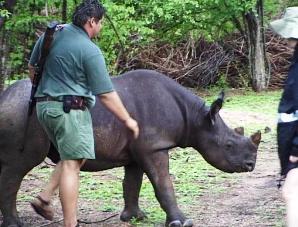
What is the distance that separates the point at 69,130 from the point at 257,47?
18258mm

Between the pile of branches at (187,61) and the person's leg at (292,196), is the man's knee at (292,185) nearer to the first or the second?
the person's leg at (292,196)

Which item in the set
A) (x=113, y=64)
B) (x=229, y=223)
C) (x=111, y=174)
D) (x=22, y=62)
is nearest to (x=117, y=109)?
(x=229, y=223)

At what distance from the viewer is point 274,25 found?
5.17 metres

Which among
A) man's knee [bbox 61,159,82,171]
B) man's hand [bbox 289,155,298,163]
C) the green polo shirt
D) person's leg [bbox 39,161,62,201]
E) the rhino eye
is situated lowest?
person's leg [bbox 39,161,62,201]

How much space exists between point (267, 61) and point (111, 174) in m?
15.2

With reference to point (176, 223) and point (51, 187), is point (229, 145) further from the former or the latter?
point (51, 187)

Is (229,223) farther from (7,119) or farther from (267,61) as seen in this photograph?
(267,61)

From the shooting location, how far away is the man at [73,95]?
5770 mm

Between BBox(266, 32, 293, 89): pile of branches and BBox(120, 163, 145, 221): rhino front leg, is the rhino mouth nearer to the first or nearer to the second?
BBox(120, 163, 145, 221): rhino front leg

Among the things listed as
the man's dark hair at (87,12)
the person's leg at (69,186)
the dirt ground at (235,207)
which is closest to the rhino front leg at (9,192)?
the dirt ground at (235,207)

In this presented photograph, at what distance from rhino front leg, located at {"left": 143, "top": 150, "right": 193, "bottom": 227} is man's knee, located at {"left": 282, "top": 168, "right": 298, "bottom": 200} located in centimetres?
201

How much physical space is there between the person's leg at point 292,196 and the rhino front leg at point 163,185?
6.53 feet

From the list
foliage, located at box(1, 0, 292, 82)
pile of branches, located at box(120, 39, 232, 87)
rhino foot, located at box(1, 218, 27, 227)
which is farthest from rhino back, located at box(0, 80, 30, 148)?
pile of branches, located at box(120, 39, 232, 87)

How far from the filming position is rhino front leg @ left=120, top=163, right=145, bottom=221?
7.22 meters
